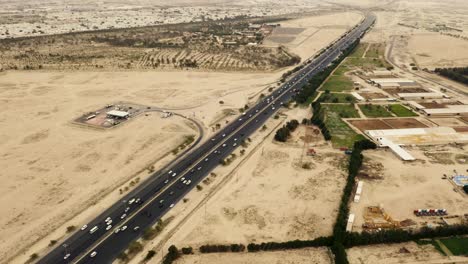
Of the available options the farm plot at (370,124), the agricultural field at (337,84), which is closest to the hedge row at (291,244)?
the farm plot at (370,124)

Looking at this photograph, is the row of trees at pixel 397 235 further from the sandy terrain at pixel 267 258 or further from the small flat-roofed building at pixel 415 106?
the small flat-roofed building at pixel 415 106

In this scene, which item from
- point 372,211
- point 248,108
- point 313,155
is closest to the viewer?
point 372,211

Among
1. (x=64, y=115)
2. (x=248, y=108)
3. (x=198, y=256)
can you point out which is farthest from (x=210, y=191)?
(x=64, y=115)

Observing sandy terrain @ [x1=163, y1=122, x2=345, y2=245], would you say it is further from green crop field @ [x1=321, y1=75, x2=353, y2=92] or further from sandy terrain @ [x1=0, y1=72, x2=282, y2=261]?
green crop field @ [x1=321, y1=75, x2=353, y2=92]

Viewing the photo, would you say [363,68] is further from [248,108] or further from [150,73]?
[150,73]

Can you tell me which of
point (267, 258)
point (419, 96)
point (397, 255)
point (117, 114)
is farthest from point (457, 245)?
point (117, 114)

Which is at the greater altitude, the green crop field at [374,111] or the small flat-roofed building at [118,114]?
the small flat-roofed building at [118,114]
